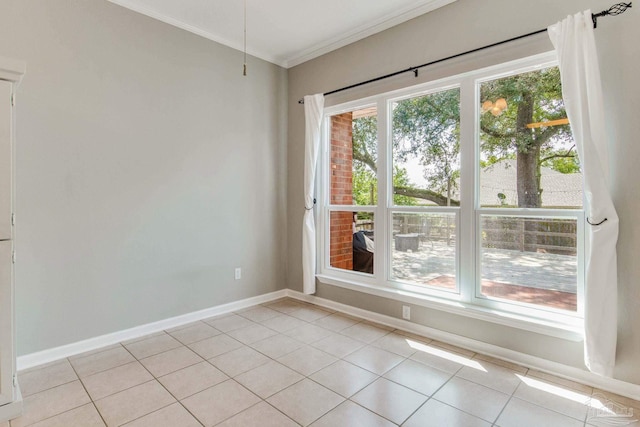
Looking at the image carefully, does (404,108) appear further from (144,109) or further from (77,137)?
(77,137)

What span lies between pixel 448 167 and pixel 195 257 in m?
2.55

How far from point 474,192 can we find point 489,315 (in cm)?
97

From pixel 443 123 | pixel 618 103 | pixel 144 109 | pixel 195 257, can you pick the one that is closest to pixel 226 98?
pixel 144 109

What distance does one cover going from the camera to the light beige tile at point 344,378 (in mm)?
2141

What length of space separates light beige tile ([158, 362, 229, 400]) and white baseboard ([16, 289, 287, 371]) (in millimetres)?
850

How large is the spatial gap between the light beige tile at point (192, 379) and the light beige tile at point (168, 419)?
0.14 metres

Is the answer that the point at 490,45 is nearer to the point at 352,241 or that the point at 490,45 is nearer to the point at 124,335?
the point at 352,241

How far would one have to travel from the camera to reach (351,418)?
6.06ft

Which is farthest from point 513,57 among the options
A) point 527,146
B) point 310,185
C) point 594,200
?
point 310,185

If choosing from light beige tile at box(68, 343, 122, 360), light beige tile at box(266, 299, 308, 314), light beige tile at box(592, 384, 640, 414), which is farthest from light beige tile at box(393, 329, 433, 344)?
light beige tile at box(68, 343, 122, 360)

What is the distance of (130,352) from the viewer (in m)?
2.65

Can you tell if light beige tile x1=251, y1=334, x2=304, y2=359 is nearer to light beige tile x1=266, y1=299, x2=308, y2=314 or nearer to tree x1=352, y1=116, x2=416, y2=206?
light beige tile x1=266, y1=299, x2=308, y2=314

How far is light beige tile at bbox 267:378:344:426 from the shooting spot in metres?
1.88

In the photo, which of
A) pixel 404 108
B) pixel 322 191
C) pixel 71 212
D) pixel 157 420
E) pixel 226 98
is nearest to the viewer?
pixel 157 420
